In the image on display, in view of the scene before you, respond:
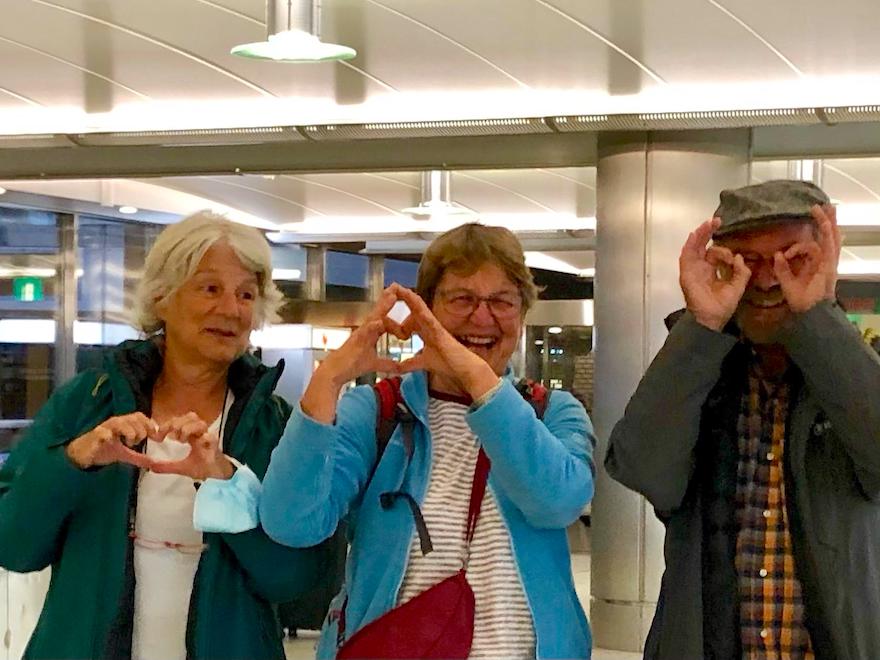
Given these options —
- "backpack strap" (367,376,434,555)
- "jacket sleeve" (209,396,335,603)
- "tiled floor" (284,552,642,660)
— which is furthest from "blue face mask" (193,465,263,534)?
"tiled floor" (284,552,642,660)

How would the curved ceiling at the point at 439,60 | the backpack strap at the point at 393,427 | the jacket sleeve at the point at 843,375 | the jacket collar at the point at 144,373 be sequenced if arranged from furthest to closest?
the curved ceiling at the point at 439,60 → the jacket collar at the point at 144,373 → the backpack strap at the point at 393,427 → the jacket sleeve at the point at 843,375

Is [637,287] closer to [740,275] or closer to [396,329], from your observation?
[396,329]

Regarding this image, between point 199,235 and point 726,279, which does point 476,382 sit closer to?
point 726,279

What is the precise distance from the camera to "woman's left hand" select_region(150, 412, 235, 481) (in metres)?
2.04

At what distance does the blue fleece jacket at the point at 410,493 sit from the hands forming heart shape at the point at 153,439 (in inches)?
5.6

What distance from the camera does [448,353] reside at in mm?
1951

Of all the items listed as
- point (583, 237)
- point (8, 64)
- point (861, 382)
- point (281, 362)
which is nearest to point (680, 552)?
point (861, 382)

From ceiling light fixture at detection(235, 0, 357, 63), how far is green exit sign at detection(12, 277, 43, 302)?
6040 millimetres

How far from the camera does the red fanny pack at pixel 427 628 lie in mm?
1936

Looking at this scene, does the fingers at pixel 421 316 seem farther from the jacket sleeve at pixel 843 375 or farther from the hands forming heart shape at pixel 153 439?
the jacket sleeve at pixel 843 375

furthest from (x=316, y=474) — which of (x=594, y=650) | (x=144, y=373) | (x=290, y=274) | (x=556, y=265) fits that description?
(x=556, y=265)

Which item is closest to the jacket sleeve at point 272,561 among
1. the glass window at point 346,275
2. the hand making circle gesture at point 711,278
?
the hand making circle gesture at point 711,278

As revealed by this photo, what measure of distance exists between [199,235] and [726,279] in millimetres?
1055

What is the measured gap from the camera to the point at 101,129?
7.25m
